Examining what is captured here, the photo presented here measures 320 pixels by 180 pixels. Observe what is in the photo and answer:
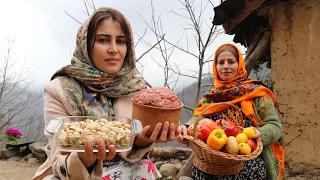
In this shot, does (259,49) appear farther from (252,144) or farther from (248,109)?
(252,144)

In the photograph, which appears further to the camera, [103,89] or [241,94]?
[241,94]

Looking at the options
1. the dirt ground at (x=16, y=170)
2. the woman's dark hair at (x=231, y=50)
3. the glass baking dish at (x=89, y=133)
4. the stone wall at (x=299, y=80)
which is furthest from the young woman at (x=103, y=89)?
the dirt ground at (x=16, y=170)

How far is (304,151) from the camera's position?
148 inches

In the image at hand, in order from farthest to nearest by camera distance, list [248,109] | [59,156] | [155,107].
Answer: [248,109] → [155,107] → [59,156]

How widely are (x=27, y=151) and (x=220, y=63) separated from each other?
769 cm

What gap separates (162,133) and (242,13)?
368 cm

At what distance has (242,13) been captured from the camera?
173 inches

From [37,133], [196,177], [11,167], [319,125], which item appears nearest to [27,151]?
[11,167]

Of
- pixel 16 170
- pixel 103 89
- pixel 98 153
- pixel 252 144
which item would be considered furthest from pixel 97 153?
pixel 16 170

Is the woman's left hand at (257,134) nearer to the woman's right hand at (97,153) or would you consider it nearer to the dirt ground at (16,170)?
the woman's right hand at (97,153)

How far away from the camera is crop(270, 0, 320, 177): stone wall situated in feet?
12.2

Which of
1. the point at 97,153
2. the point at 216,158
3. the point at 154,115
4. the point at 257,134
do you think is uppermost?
the point at 154,115

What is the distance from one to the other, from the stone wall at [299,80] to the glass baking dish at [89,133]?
329cm

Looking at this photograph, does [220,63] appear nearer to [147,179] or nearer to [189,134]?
[189,134]
